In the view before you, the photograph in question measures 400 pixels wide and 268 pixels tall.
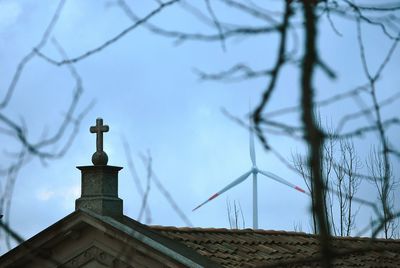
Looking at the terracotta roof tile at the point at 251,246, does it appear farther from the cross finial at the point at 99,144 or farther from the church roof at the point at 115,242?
the cross finial at the point at 99,144

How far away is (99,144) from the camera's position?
14789 millimetres

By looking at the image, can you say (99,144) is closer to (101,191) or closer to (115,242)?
(101,191)

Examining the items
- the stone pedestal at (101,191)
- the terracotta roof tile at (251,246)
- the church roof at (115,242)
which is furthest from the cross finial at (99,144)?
the terracotta roof tile at (251,246)

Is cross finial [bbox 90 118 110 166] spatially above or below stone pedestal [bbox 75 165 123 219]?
above

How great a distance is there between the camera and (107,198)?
14094 millimetres

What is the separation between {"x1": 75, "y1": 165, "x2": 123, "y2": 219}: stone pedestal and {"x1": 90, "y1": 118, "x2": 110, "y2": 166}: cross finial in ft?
0.47

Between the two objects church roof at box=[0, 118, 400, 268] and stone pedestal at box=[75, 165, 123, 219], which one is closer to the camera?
church roof at box=[0, 118, 400, 268]

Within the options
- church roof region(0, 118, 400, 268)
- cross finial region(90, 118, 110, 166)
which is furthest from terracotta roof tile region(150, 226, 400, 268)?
cross finial region(90, 118, 110, 166)

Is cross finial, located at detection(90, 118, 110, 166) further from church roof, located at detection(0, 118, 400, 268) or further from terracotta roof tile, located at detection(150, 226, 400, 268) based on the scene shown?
terracotta roof tile, located at detection(150, 226, 400, 268)

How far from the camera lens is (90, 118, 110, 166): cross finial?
14.4 m

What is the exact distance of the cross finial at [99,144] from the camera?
47.3ft

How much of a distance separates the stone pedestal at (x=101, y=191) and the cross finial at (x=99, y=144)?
0.14 meters

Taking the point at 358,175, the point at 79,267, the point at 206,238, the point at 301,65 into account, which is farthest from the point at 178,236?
the point at 301,65

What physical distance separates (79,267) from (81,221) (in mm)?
666
